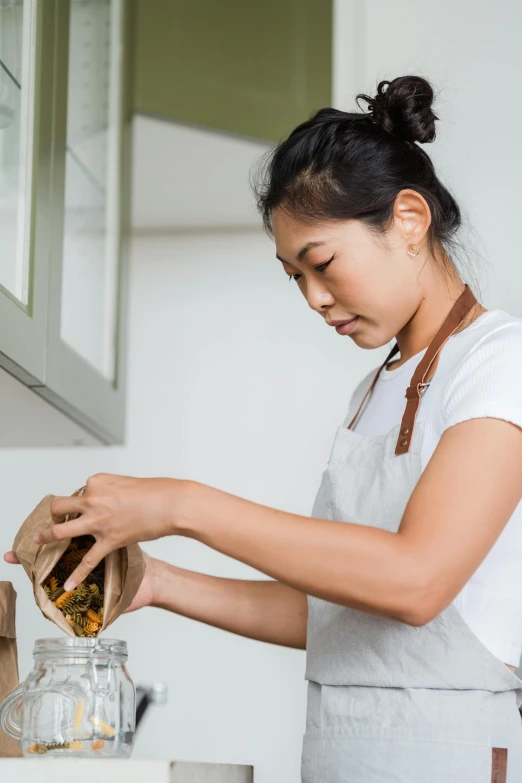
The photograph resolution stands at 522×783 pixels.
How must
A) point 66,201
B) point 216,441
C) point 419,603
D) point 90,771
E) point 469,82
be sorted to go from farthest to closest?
point 216,441 < point 469,82 < point 66,201 < point 419,603 < point 90,771

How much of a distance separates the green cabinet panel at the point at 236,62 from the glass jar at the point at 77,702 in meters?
1.03

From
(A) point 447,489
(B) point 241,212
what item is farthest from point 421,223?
(B) point 241,212

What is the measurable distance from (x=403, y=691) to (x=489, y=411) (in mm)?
298

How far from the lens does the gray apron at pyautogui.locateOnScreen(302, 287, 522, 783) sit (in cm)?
91

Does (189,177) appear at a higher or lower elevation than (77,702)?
higher

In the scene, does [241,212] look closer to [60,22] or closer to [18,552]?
[60,22]

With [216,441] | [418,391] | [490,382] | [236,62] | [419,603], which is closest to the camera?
[419,603]

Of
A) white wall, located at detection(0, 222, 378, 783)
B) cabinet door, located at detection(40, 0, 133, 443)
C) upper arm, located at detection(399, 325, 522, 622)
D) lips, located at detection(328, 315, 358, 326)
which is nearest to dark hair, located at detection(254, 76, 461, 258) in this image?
lips, located at detection(328, 315, 358, 326)

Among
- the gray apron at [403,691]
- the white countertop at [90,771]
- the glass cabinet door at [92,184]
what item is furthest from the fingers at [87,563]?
the glass cabinet door at [92,184]

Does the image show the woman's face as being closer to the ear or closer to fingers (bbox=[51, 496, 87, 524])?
the ear

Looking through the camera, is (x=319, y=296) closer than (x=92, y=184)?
Yes

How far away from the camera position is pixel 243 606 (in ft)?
3.95

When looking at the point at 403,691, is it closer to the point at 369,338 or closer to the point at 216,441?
the point at 369,338

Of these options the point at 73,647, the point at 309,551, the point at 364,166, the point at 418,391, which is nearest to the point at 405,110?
the point at 364,166
